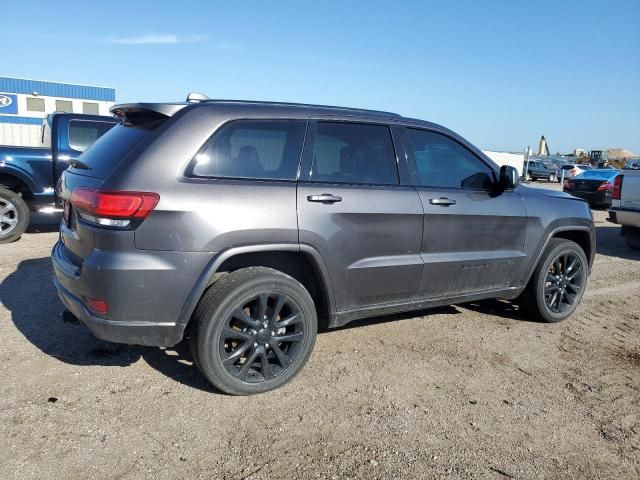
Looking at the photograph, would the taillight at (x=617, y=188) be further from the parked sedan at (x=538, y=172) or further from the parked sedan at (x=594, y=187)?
the parked sedan at (x=538, y=172)

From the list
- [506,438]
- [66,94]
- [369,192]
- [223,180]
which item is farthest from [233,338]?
[66,94]

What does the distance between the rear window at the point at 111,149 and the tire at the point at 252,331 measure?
952 millimetres

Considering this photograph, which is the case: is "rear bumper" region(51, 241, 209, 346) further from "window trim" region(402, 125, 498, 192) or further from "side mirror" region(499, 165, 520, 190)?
"side mirror" region(499, 165, 520, 190)

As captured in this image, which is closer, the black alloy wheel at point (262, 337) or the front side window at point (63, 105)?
the black alloy wheel at point (262, 337)

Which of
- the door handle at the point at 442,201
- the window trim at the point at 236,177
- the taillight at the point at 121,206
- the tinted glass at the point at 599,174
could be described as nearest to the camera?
the taillight at the point at 121,206

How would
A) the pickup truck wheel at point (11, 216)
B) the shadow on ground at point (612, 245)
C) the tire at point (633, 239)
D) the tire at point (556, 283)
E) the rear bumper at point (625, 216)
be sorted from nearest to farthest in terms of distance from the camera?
the tire at point (556, 283)
the pickup truck wheel at point (11, 216)
the rear bumper at point (625, 216)
the shadow on ground at point (612, 245)
the tire at point (633, 239)

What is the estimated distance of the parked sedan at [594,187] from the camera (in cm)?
1638

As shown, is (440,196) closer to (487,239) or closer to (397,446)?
(487,239)

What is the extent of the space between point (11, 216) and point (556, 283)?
289 inches

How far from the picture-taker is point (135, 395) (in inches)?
124

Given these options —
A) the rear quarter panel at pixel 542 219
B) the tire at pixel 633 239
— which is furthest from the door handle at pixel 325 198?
the tire at pixel 633 239

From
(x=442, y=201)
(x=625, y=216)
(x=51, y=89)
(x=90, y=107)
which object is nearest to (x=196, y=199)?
(x=442, y=201)

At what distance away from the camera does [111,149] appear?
319cm

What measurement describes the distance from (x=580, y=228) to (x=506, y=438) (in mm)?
2786
